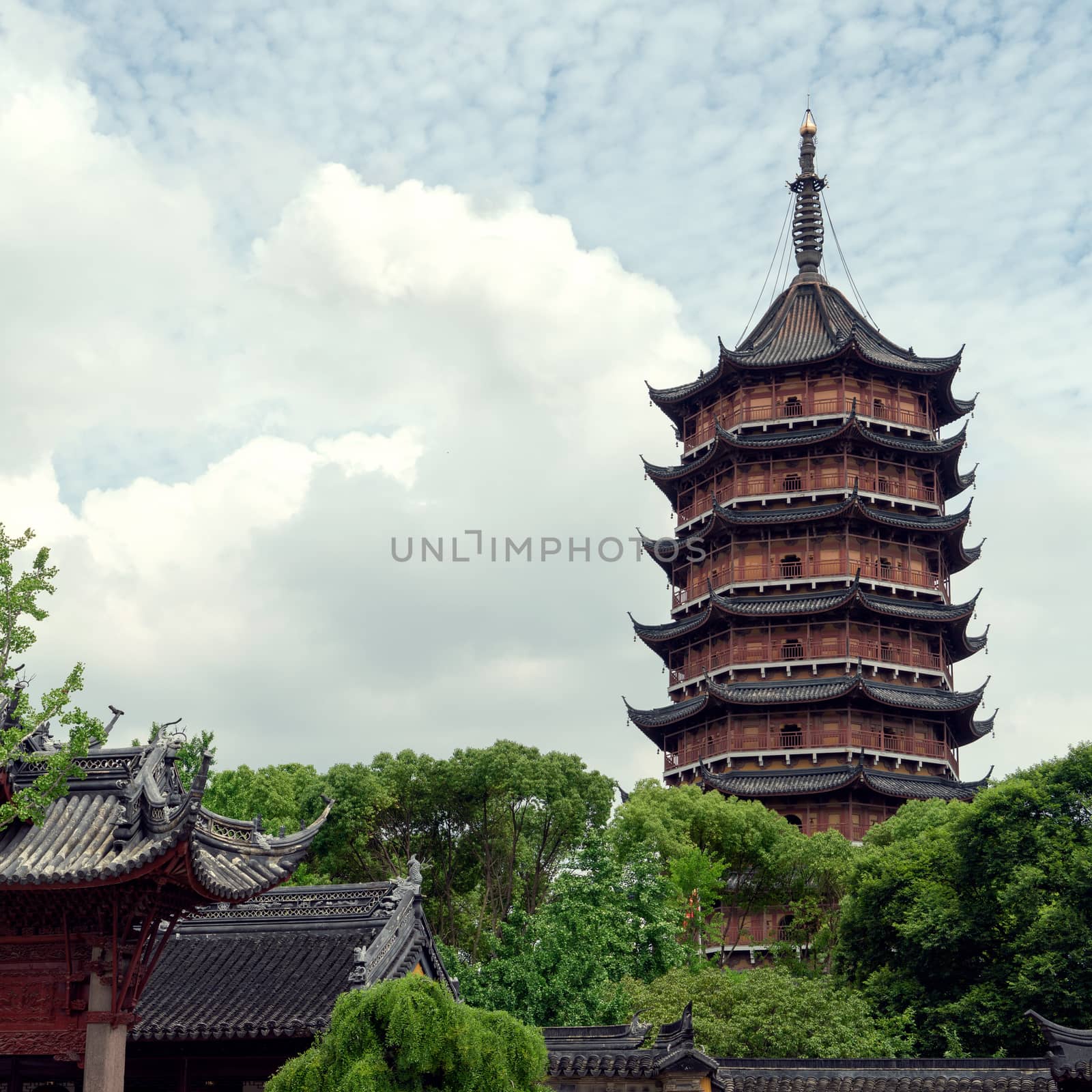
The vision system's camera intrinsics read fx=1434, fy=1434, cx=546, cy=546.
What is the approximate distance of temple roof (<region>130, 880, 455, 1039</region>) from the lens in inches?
779

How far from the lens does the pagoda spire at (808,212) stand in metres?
64.9

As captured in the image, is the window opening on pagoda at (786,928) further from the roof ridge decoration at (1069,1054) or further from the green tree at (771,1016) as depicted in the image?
the roof ridge decoration at (1069,1054)

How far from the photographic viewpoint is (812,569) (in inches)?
2192

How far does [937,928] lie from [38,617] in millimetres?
24915

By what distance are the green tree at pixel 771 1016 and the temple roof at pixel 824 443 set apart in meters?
27.5

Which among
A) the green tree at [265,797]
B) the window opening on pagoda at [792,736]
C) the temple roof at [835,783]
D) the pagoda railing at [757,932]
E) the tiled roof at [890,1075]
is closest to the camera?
the tiled roof at [890,1075]

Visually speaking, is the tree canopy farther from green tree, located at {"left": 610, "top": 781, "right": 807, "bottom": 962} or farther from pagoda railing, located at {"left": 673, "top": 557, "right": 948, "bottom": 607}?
pagoda railing, located at {"left": 673, "top": 557, "right": 948, "bottom": 607}

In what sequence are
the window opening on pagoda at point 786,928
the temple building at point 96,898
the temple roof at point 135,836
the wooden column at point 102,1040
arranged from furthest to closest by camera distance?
the window opening on pagoda at point 786,928 → the wooden column at point 102,1040 → the temple building at point 96,898 → the temple roof at point 135,836

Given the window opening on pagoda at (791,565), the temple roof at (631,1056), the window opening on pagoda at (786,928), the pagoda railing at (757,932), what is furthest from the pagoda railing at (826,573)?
the temple roof at (631,1056)

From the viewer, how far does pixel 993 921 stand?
33188 millimetres

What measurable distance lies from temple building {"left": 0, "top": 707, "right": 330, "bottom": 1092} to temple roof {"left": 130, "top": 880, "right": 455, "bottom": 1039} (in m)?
2.42

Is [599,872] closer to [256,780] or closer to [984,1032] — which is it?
[984,1032]

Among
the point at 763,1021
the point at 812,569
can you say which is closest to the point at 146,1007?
the point at 763,1021

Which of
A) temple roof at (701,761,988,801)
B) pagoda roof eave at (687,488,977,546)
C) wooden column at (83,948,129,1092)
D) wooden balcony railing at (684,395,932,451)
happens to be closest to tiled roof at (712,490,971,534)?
pagoda roof eave at (687,488,977,546)
